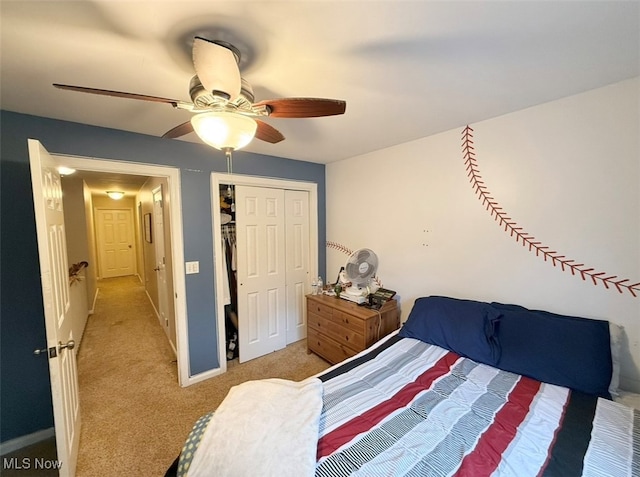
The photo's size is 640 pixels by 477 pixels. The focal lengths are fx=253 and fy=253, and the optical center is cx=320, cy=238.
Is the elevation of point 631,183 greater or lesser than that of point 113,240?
greater

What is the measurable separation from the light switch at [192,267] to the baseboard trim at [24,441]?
1.40m

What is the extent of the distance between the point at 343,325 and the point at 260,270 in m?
1.13

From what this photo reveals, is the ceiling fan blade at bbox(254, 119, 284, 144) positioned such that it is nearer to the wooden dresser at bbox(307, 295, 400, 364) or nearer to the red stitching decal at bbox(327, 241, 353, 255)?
the wooden dresser at bbox(307, 295, 400, 364)

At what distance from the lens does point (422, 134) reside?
2199mm

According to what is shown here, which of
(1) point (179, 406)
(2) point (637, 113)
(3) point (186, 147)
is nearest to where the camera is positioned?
(2) point (637, 113)

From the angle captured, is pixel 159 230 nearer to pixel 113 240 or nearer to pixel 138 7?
pixel 138 7

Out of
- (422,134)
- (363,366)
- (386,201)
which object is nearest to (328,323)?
(363,366)

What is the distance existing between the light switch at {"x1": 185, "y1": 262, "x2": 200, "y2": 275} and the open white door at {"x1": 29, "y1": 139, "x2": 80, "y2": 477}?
83cm

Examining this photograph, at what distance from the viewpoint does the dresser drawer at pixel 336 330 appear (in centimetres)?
229

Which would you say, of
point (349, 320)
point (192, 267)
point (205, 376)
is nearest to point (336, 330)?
point (349, 320)

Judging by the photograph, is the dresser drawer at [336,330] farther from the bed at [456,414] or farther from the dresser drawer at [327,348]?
the bed at [456,414]

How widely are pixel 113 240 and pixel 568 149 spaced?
28.9 feet

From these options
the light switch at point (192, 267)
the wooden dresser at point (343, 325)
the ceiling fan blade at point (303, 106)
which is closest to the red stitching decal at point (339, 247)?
the wooden dresser at point (343, 325)

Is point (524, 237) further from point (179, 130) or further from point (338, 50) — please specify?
point (179, 130)
